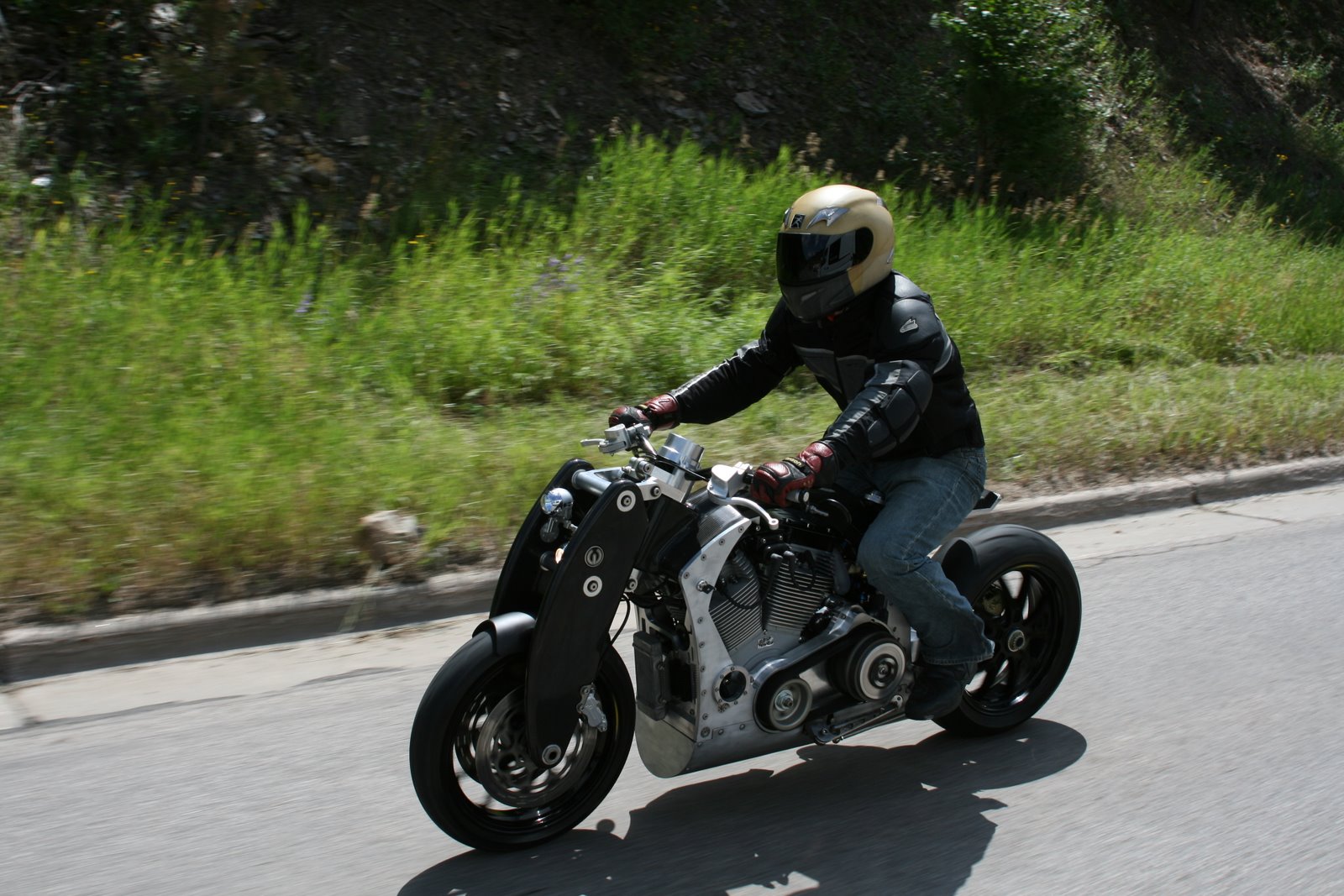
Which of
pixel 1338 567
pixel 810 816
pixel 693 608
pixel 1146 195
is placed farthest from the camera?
pixel 1146 195

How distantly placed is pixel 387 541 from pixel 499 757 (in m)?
2.19

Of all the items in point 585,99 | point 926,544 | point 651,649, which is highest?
point 585,99

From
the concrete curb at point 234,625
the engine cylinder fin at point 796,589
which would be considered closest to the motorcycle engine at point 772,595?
the engine cylinder fin at point 796,589

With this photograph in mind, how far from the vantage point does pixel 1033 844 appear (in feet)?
12.3

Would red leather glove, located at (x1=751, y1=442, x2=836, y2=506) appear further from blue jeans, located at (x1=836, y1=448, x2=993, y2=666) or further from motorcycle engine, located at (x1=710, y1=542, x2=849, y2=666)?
blue jeans, located at (x1=836, y1=448, x2=993, y2=666)

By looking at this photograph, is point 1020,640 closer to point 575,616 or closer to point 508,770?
point 575,616

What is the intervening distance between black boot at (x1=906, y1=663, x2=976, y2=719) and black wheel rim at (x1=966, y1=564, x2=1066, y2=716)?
37cm

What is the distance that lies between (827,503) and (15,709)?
298cm

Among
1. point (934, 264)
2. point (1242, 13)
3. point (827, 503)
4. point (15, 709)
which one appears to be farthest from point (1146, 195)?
point (15, 709)

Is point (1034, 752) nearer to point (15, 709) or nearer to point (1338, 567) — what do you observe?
point (1338, 567)

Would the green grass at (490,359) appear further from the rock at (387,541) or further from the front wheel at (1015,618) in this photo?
the front wheel at (1015,618)

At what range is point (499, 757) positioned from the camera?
3.50m

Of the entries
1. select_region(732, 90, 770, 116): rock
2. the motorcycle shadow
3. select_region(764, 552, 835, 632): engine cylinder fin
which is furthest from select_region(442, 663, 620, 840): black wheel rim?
select_region(732, 90, 770, 116): rock

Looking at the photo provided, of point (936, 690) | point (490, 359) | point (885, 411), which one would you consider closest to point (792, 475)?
point (885, 411)
